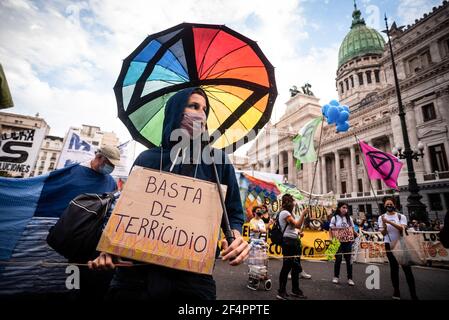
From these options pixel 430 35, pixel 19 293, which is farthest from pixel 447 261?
pixel 430 35

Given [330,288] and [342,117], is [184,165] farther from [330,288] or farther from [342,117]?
[330,288]

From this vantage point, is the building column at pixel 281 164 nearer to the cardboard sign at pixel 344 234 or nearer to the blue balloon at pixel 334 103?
the cardboard sign at pixel 344 234

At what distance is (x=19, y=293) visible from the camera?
3131 millimetres

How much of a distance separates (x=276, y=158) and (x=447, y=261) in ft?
142

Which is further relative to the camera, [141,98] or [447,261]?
[447,261]

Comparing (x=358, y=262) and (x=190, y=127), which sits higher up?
(x=190, y=127)

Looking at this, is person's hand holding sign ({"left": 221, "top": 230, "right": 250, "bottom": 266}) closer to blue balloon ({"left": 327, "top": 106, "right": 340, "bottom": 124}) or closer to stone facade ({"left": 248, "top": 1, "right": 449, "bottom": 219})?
blue balloon ({"left": 327, "top": 106, "right": 340, "bottom": 124})

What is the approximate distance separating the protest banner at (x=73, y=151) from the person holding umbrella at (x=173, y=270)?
7.75m

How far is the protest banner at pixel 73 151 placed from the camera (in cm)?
816

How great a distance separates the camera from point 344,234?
5742mm

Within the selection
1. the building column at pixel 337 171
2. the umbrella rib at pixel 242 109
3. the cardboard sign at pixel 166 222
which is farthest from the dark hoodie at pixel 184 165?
the building column at pixel 337 171

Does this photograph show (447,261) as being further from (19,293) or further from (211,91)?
(19,293)

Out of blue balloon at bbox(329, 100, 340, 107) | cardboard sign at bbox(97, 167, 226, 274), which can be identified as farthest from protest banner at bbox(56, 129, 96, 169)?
cardboard sign at bbox(97, 167, 226, 274)
